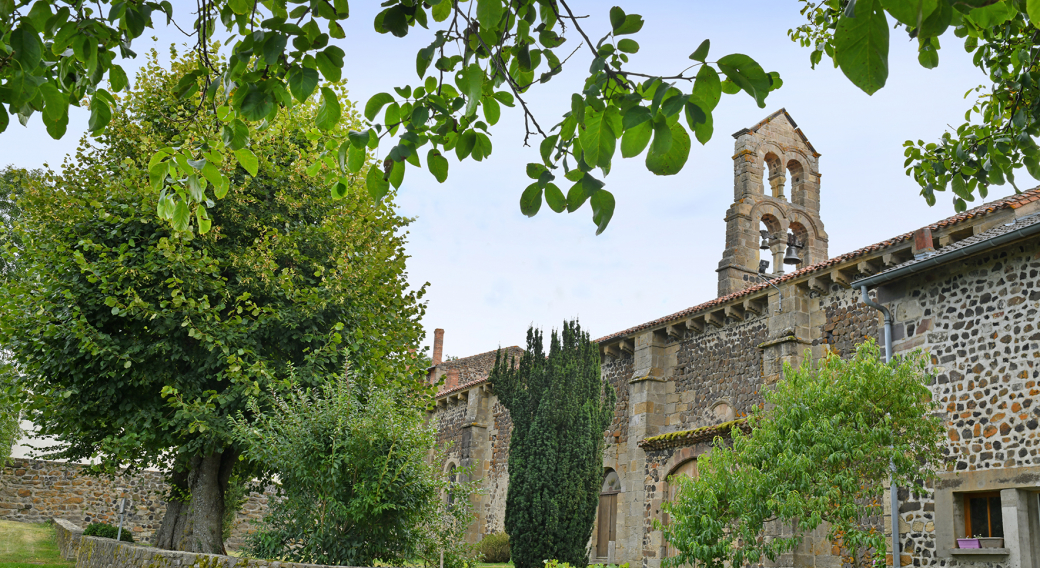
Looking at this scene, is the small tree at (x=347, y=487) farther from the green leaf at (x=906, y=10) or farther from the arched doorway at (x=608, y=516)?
the arched doorway at (x=608, y=516)

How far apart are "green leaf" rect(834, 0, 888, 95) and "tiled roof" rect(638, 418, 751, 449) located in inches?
492

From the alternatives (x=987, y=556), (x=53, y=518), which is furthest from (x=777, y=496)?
(x=53, y=518)

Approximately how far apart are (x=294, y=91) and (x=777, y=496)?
335 inches

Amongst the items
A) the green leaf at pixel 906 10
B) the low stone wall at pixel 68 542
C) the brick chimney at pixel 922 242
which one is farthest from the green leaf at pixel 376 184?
the low stone wall at pixel 68 542

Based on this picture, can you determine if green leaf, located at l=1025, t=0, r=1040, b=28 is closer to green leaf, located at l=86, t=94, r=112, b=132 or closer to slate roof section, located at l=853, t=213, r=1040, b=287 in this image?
green leaf, located at l=86, t=94, r=112, b=132

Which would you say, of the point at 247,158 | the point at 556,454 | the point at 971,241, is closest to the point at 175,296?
the point at 556,454

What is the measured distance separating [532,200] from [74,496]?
86.2 feet

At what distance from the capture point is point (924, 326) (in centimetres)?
1116

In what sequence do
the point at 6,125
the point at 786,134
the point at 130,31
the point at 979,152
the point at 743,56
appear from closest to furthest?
the point at 743,56, the point at 6,125, the point at 130,31, the point at 979,152, the point at 786,134

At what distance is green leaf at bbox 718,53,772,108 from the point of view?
238 centimetres

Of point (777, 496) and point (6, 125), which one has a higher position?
point (6, 125)

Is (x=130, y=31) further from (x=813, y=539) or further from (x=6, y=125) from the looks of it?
(x=813, y=539)

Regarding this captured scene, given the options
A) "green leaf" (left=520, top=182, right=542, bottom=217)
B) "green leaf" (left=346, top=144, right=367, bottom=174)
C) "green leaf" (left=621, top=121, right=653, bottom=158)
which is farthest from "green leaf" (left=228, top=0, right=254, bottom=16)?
"green leaf" (left=621, top=121, right=653, bottom=158)

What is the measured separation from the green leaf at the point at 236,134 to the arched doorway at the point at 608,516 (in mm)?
14904
